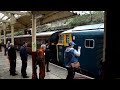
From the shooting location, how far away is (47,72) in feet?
39.4

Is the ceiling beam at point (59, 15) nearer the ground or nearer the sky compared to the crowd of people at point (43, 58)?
nearer the sky

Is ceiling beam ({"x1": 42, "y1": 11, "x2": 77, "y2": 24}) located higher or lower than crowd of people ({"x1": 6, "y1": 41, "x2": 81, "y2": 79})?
higher

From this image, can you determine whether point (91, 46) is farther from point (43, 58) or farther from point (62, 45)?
point (62, 45)

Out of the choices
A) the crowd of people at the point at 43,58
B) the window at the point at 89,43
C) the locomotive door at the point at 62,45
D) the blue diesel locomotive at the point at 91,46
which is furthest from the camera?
the locomotive door at the point at 62,45

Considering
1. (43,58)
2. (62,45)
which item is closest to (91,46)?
(43,58)

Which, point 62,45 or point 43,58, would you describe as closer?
point 43,58

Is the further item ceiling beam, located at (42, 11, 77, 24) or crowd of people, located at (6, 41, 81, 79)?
ceiling beam, located at (42, 11, 77, 24)

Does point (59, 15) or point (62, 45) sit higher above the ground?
point (59, 15)

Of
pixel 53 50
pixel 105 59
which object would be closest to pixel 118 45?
pixel 105 59

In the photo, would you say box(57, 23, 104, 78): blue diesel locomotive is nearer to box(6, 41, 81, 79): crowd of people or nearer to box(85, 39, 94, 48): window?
box(85, 39, 94, 48): window

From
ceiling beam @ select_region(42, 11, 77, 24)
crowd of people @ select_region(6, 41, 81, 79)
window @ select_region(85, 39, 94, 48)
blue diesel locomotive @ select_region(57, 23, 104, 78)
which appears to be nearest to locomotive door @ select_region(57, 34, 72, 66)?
blue diesel locomotive @ select_region(57, 23, 104, 78)

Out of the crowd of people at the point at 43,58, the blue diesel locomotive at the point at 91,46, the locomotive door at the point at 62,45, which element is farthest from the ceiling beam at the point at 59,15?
the crowd of people at the point at 43,58

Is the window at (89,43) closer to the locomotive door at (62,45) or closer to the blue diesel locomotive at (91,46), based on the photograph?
the blue diesel locomotive at (91,46)
